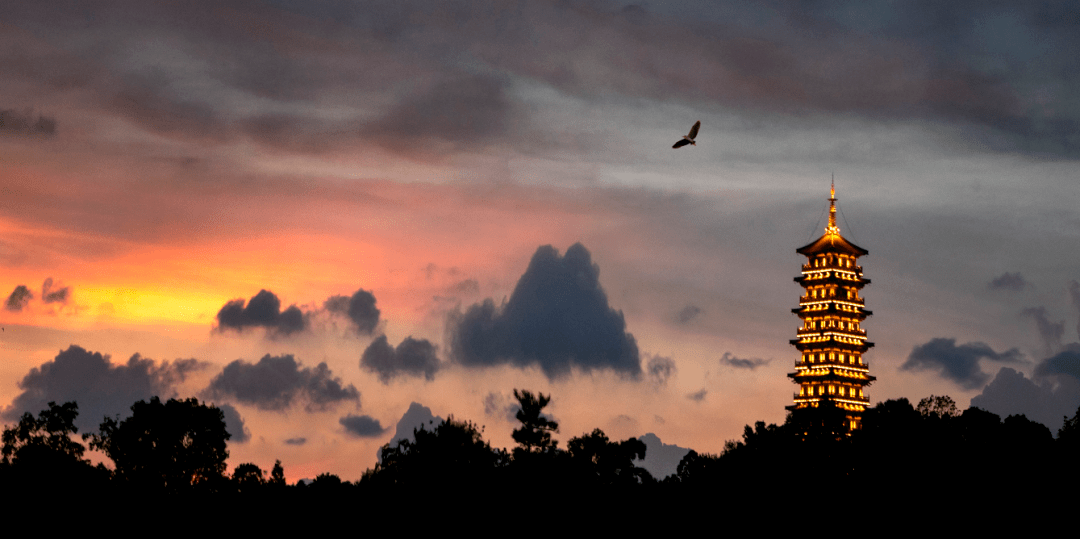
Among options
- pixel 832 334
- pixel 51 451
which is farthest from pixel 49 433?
pixel 832 334

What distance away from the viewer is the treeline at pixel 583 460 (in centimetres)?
11100

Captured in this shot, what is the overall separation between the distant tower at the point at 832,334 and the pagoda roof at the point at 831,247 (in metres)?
0.14

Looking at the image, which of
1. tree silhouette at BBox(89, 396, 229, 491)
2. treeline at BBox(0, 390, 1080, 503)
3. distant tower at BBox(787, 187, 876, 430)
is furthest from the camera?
distant tower at BBox(787, 187, 876, 430)

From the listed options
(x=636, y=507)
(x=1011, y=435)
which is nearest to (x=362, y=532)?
(x=636, y=507)

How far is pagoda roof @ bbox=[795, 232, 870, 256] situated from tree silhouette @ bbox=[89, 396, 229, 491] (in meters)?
84.8

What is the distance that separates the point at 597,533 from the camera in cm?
10775

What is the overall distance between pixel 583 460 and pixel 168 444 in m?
43.9

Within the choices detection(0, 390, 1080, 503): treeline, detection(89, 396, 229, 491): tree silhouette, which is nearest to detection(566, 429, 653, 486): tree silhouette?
detection(0, 390, 1080, 503): treeline

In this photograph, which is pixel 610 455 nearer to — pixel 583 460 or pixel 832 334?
pixel 583 460

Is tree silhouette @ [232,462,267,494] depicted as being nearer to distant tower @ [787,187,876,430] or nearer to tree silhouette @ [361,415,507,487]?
tree silhouette @ [361,415,507,487]

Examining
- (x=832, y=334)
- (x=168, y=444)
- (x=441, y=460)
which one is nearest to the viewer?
(x=441, y=460)

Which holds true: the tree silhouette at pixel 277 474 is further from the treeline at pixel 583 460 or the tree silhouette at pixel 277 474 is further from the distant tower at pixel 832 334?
the distant tower at pixel 832 334

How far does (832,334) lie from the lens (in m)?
188

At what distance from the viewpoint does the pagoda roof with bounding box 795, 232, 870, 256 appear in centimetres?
19150
